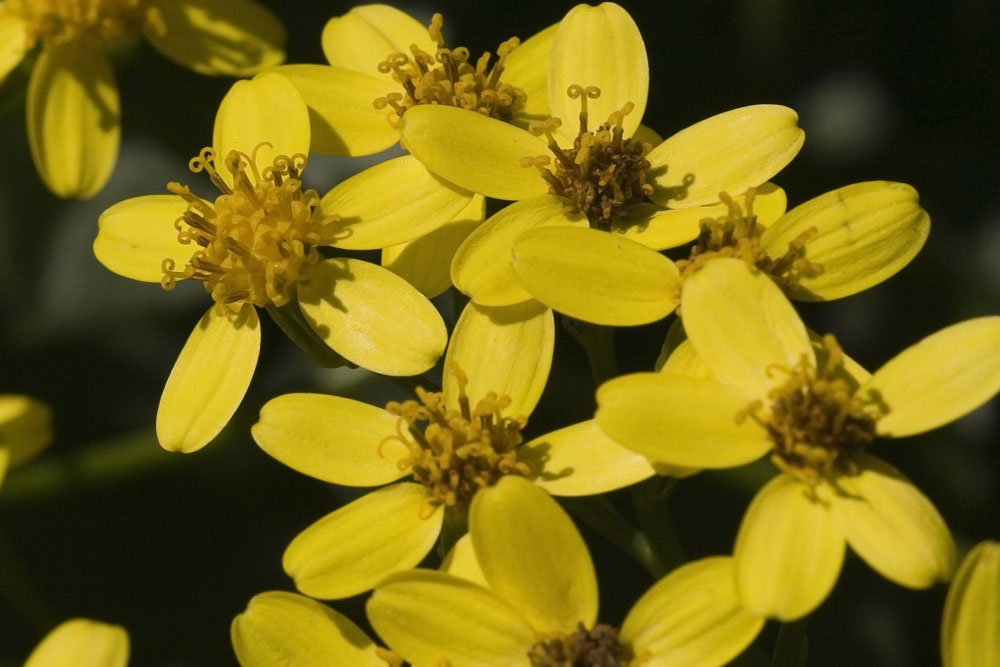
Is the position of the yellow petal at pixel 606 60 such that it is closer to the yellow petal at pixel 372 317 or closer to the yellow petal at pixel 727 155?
the yellow petal at pixel 727 155

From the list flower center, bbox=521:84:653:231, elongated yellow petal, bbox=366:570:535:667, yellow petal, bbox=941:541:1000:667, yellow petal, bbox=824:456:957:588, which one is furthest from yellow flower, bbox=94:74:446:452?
yellow petal, bbox=941:541:1000:667

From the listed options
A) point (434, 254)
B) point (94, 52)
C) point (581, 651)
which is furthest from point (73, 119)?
point (581, 651)

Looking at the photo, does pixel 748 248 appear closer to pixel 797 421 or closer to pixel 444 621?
pixel 797 421

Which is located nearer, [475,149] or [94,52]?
[475,149]

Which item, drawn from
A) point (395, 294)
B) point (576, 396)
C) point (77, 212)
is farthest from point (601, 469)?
point (77, 212)

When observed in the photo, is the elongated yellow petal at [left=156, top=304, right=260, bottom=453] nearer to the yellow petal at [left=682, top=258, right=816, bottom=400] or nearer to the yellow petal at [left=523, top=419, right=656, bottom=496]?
the yellow petal at [left=523, top=419, right=656, bottom=496]

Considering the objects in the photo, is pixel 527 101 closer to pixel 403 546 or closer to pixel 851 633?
pixel 403 546
